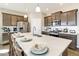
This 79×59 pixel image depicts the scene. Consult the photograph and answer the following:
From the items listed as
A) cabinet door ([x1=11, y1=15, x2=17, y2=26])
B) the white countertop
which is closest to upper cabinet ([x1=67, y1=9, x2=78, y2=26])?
the white countertop

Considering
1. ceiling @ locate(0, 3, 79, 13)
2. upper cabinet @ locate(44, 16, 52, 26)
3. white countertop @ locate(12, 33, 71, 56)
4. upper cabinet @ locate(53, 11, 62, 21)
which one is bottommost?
white countertop @ locate(12, 33, 71, 56)

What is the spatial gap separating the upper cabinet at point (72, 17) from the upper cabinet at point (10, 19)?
2.32ft

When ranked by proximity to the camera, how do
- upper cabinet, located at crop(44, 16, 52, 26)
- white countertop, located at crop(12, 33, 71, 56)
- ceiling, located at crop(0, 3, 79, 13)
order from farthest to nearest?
upper cabinet, located at crop(44, 16, 52, 26) < ceiling, located at crop(0, 3, 79, 13) < white countertop, located at crop(12, 33, 71, 56)

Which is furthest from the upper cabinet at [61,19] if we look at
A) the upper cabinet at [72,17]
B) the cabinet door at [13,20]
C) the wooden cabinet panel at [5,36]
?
the wooden cabinet panel at [5,36]

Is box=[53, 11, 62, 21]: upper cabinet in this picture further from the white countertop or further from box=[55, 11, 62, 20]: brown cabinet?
the white countertop

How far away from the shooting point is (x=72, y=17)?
147 cm

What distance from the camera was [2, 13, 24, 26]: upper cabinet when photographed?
1.36m

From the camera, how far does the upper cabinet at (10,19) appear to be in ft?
4.45

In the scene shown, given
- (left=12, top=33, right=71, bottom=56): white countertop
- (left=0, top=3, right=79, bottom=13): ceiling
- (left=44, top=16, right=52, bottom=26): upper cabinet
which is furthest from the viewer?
(left=44, top=16, right=52, bottom=26): upper cabinet

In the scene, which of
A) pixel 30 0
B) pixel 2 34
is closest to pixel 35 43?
pixel 2 34

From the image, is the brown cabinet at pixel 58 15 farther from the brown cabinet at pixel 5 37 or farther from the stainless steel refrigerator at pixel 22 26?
the brown cabinet at pixel 5 37

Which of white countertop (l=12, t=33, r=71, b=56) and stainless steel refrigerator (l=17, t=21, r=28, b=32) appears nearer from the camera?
white countertop (l=12, t=33, r=71, b=56)

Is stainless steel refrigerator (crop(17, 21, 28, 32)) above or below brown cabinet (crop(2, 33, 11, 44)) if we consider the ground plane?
above

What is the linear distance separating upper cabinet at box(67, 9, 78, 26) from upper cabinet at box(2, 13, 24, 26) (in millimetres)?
706
